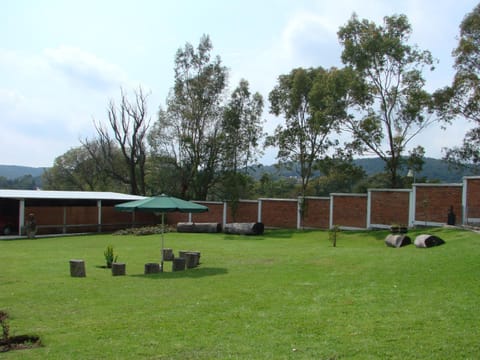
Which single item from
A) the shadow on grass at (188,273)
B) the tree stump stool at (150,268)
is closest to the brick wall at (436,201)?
the shadow on grass at (188,273)

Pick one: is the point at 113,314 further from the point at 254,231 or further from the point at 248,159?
the point at 248,159

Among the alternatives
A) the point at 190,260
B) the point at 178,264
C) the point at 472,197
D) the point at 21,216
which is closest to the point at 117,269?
the point at 178,264

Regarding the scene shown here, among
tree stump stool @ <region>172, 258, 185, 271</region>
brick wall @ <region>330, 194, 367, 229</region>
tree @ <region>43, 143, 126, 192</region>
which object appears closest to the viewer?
tree stump stool @ <region>172, 258, 185, 271</region>

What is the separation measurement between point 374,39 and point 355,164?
7652mm

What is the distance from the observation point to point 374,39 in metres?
27.4

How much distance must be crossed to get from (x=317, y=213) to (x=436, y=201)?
25.0ft

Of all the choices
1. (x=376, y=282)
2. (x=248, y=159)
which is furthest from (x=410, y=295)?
(x=248, y=159)

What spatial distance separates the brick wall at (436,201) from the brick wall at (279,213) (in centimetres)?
850

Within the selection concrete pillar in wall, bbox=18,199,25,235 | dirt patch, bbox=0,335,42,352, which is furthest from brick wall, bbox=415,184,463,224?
concrete pillar in wall, bbox=18,199,25,235

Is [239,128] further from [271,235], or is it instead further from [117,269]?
[117,269]

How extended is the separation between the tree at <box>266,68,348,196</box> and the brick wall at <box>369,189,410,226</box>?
6.07 m

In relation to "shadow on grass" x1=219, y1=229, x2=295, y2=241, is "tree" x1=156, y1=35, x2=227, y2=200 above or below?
above

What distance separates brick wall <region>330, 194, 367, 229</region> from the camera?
2552 centimetres

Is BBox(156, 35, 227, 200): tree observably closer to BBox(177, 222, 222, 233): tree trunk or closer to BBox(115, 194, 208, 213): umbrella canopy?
BBox(177, 222, 222, 233): tree trunk
